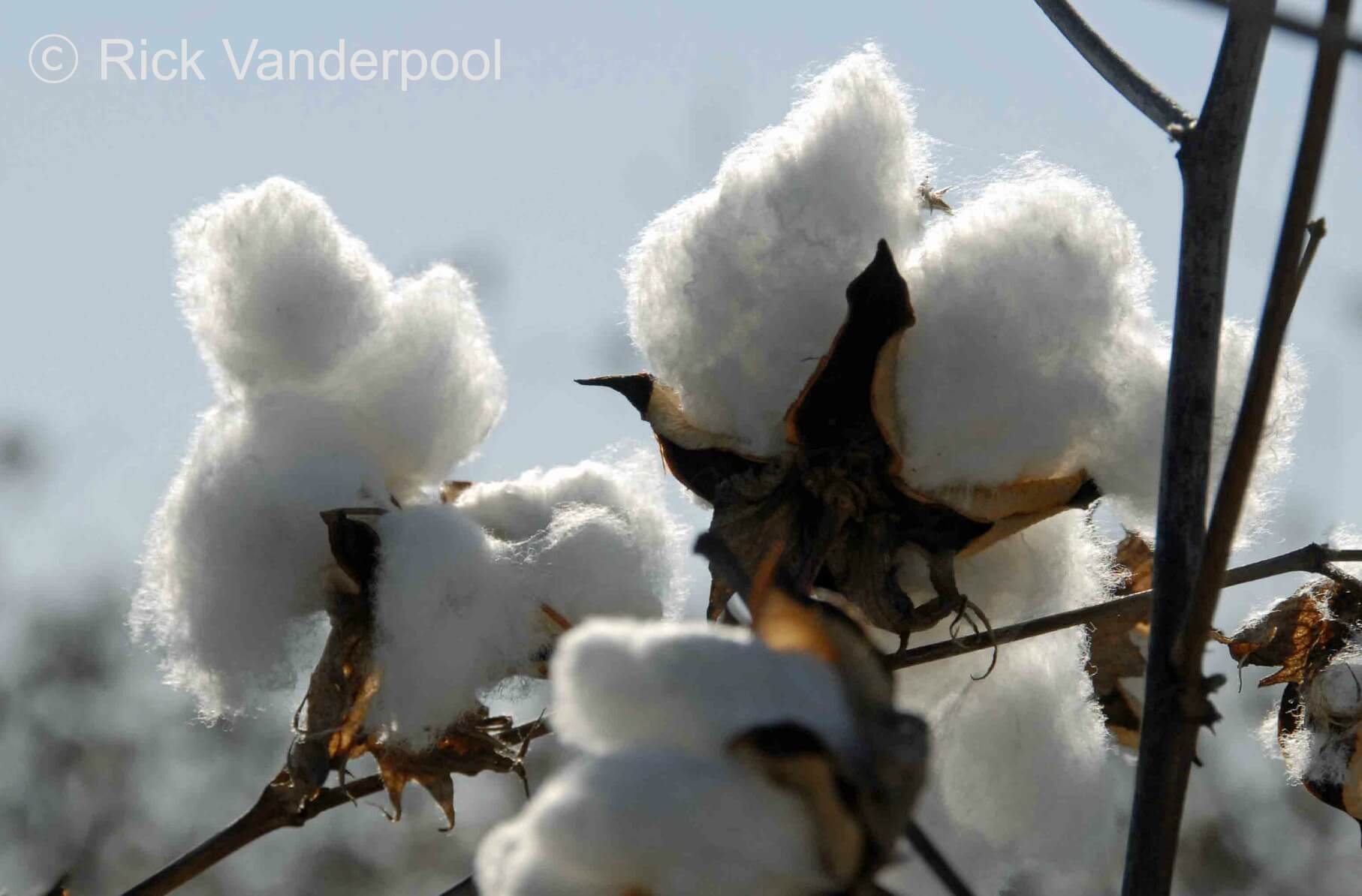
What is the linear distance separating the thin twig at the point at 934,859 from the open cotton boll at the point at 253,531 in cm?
59

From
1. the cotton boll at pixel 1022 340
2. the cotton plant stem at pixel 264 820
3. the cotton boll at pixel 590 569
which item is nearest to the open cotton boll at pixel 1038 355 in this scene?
the cotton boll at pixel 1022 340

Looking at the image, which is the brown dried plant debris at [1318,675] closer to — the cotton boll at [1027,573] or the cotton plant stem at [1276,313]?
the cotton boll at [1027,573]

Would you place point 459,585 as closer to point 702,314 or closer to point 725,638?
point 702,314

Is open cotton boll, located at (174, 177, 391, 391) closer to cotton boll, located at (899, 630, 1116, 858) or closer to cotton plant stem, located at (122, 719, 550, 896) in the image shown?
cotton plant stem, located at (122, 719, 550, 896)

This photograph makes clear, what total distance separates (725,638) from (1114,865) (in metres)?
3.89

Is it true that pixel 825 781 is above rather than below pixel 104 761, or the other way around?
below

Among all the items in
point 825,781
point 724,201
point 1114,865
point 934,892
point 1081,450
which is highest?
point 1114,865

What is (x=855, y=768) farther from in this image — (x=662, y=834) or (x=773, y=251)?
(x=773, y=251)

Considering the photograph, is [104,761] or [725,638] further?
[104,761]

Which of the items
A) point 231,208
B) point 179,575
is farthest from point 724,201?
point 179,575

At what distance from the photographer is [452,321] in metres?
1.19

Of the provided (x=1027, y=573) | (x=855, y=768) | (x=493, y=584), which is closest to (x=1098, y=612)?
(x=1027, y=573)

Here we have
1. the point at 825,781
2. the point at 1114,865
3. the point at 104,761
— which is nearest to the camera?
the point at 825,781

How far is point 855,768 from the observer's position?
0.50 metres
